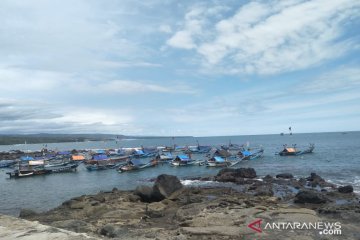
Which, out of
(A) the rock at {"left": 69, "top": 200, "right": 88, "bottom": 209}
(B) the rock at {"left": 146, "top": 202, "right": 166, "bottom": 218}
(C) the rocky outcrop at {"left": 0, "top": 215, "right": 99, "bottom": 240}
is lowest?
(A) the rock at {"left": 69, "top": 200, "right": 88, "bottom": 209}

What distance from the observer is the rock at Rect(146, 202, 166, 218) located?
2379 centimetres

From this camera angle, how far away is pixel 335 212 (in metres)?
23.8

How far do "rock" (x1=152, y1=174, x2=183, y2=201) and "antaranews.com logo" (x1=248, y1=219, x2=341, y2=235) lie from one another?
38.7ft

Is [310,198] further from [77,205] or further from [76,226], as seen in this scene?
[77,205]

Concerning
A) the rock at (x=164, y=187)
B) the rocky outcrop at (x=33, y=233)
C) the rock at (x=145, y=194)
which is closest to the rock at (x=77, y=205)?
the rock at (x=145, y=194)

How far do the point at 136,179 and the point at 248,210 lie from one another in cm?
3210

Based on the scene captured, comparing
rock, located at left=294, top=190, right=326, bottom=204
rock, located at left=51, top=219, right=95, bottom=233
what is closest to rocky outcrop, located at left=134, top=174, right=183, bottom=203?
rock, located at left=294, top=190, right=326, bottom=204

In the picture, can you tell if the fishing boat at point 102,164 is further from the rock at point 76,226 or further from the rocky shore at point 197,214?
the rock at point 76,226

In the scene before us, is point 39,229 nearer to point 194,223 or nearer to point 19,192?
point 194,223

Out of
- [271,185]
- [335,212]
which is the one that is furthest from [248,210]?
[271,185]

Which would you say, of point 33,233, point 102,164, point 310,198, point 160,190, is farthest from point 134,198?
point 102,164

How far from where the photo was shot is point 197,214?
2233cm

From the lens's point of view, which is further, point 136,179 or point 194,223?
point 136,179

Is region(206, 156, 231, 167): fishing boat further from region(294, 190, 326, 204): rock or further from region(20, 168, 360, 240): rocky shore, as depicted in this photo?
region(294, 190, 326, 204): rock
